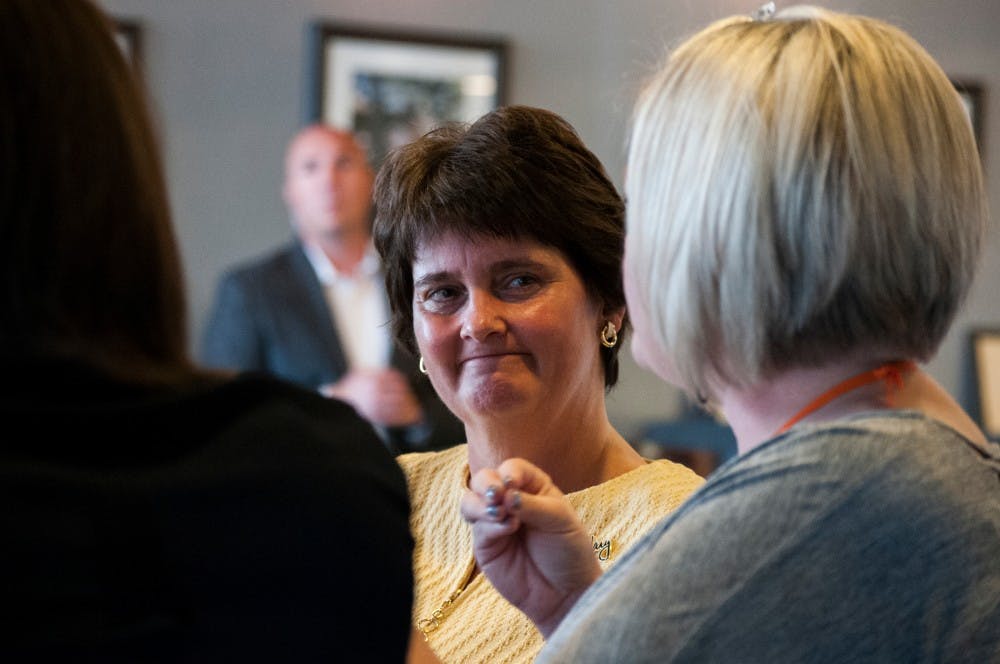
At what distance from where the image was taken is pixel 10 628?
0.92 meters

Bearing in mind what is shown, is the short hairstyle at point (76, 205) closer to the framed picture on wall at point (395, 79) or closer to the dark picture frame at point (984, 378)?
the framed picture on wall at point (395, 79)

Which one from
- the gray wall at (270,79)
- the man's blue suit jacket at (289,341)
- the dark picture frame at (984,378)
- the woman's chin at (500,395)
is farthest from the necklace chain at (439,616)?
the dark picture frame at (984,378)

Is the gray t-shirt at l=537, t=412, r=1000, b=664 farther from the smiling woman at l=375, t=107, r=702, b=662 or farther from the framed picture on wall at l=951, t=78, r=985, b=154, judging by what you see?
the framed picture on wall at l=951, t=78, r=985, b=154

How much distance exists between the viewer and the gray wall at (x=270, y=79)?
5.23 metres

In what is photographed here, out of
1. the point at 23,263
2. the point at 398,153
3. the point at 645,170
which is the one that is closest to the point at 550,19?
the point at 398,153

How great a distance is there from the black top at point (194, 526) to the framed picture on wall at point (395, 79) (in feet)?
14.3

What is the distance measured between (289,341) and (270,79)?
1346mm

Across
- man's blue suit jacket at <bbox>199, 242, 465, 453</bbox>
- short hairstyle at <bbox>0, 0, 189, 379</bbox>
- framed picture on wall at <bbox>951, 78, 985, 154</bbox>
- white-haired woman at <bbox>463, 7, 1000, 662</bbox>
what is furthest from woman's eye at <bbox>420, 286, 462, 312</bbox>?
framed picture on wall at <bbox>951, 78, 985, 154</bbox>

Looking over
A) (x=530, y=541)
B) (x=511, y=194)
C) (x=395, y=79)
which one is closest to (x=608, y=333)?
(x=511, y=194)

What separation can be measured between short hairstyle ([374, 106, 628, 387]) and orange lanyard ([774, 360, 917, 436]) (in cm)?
86

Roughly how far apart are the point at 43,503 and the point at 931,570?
28.0 inches

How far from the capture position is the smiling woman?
6.60 ft

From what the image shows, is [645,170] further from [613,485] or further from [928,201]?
[613,485]

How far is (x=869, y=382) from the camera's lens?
1.22 metres
